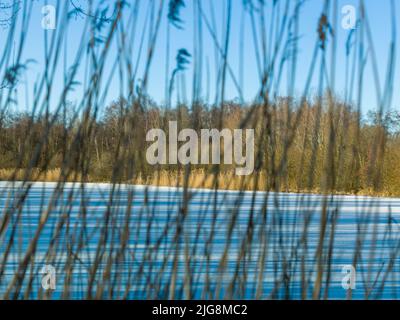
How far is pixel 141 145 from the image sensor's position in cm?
131

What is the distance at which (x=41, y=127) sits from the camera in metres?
1.38

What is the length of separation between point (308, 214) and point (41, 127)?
0.65 metres

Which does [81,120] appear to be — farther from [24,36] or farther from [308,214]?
[308,214]

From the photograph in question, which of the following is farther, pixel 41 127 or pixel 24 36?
pixel 41 127

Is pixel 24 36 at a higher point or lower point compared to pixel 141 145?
higher
